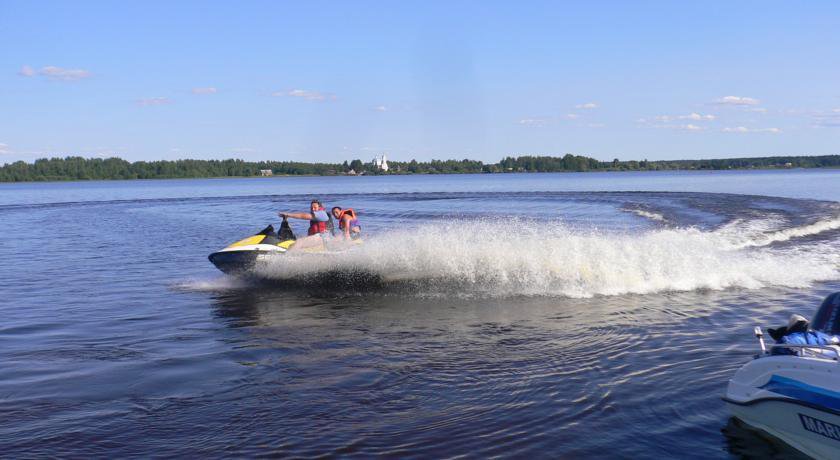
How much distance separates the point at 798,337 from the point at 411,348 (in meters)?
4.90

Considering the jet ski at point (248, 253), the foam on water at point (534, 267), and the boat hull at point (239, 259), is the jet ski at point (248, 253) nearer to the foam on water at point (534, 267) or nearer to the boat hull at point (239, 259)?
the boat hull at point (239, 259)

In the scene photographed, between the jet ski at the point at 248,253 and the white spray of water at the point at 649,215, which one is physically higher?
the jet ski at the point at 248,253

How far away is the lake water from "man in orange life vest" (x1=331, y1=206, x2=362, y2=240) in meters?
1.19

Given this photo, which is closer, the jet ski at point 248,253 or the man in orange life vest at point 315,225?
the jet ski at point 248,253

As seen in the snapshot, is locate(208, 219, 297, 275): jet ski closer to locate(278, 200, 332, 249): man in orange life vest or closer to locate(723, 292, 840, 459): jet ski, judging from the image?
locate(278, 200, 332, 249): man in orange life vest

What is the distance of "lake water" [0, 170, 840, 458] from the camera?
6.51m

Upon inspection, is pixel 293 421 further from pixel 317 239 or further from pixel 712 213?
pixel 712 213

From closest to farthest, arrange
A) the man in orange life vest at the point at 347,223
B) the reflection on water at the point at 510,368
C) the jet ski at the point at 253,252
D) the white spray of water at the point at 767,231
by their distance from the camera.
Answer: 1. the reflection on water at the point at 510,368
2. the jet ski at the point at 253,252
3. the man in orange life vest at the point at 347,223
4. the white spray of water at the point at 767,231

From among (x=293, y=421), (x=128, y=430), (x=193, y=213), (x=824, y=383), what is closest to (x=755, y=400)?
(x=824, y=383)

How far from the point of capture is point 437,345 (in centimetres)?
969

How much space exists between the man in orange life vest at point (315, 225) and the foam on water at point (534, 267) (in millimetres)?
600

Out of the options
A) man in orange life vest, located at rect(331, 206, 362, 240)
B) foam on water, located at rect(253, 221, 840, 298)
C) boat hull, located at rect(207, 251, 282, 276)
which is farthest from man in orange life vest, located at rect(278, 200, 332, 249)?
boat hull, located at rect(207, 251, 282, 276)

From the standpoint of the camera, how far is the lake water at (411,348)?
6.51m

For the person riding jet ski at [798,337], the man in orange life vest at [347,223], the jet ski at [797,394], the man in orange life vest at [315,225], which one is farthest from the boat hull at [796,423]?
the man in orange life vest at [347,223]
